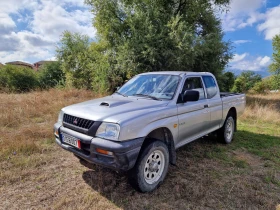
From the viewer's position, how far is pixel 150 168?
2.91 m

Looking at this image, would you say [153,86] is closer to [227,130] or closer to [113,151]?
[113,151]

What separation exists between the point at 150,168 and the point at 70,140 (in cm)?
123

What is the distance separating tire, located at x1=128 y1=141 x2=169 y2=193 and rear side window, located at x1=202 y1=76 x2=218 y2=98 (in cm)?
196

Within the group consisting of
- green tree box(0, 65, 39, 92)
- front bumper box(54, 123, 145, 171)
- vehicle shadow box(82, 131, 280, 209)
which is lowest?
vehicle shadow box(82, 131, 280, 209)

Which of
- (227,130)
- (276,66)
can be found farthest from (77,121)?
(276,66)

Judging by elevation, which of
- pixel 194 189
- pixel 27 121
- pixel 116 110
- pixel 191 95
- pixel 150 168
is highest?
pixel 191 95

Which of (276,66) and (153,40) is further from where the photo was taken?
(276,66)

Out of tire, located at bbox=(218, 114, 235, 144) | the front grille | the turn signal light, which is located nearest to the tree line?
tire, located at bbox=(218, 114, 235, 144)

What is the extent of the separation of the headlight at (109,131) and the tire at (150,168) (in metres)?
0.50

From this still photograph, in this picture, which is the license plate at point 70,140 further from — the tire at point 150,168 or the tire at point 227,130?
the tire at point 227,130

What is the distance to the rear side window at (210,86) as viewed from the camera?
4.34 m

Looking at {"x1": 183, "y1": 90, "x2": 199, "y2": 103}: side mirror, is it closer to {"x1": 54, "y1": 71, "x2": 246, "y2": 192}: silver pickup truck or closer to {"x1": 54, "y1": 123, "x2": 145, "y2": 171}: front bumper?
{"x1": 54, "y1": 71, "x2": 246, "y2": 192}: silver pickup truck

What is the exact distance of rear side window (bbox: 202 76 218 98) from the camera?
4.34m

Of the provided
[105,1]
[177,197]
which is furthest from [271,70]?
[177,197]
